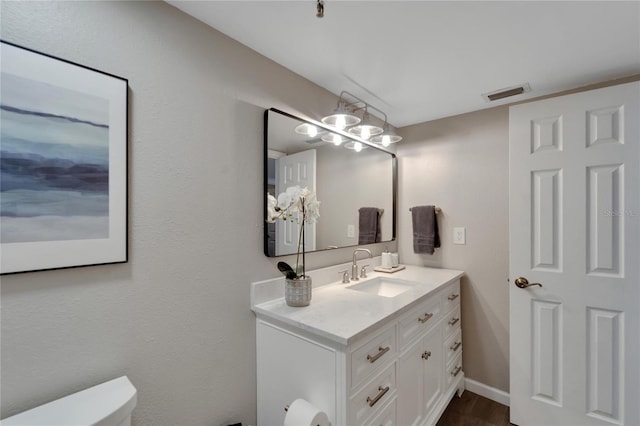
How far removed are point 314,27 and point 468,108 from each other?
1523 millimetres

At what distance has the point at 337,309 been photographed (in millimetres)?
1427

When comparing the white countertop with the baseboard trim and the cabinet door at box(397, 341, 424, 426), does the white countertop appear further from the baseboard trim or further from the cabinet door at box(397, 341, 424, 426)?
the baseboard trim

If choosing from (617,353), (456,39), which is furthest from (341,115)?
(617,353)

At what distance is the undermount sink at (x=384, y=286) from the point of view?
1997 millimetres

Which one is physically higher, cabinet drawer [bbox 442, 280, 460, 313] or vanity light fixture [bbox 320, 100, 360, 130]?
vanity light fixture [bbox 320, 100, 360, 130]

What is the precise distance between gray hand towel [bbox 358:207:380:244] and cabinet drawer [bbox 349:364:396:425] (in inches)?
41.1

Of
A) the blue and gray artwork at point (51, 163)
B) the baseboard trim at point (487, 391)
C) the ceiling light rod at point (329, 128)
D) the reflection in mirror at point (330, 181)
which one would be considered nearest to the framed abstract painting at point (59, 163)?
the blue and gray artwork at point (51, 163)

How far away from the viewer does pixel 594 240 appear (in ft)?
5.55

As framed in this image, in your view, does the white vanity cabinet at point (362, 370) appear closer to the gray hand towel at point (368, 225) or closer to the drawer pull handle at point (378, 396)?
the drawer pull handle at point (378, 396)

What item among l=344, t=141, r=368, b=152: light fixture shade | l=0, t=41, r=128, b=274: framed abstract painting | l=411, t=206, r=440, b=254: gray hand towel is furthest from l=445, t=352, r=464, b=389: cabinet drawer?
l=0, t=41, r=128, b=274: framed abstract painting

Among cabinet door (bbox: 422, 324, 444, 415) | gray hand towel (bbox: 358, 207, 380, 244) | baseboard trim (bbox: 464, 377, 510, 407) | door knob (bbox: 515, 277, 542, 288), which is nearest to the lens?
cabinet door (bbox: 422, 324, 444, 415)

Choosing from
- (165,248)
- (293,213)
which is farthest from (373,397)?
(165,248)

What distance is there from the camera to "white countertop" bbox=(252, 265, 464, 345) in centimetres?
119

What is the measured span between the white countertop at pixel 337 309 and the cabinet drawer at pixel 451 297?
0.15 m
